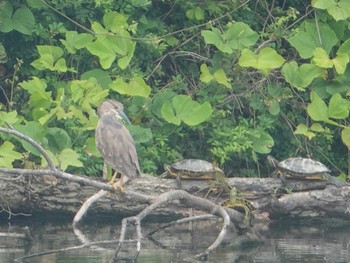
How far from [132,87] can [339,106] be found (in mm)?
1826

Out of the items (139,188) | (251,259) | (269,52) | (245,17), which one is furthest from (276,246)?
(245,17)

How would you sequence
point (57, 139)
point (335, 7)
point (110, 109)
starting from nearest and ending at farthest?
1. point (110, 109)
2. point (57, 139)
3. point (335, 7)

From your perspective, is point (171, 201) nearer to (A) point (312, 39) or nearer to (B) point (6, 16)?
(A) point (312, 39)

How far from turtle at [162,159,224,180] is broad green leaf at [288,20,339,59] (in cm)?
155

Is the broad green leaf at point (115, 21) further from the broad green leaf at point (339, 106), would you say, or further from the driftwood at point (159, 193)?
the broad green leaf at point (339, 106)

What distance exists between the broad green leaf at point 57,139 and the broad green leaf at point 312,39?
7.91 ft

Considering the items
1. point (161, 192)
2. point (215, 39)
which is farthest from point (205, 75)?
point (161, 192)

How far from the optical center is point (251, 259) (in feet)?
25.7

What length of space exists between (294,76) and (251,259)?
8.91 ft

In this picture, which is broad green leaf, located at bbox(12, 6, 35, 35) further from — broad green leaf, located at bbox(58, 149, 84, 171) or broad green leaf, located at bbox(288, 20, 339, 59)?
broad green leaf, located at bbox(288, 20, 339, 59)

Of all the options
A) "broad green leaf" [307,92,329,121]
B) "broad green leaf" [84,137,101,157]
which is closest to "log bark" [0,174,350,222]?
"broad green leaf" [84,137,101,157]

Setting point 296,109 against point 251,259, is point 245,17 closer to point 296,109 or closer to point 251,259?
point 296,109

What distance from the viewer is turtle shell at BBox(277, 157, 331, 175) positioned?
9.44 meters

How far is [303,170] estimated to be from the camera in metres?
9.45
